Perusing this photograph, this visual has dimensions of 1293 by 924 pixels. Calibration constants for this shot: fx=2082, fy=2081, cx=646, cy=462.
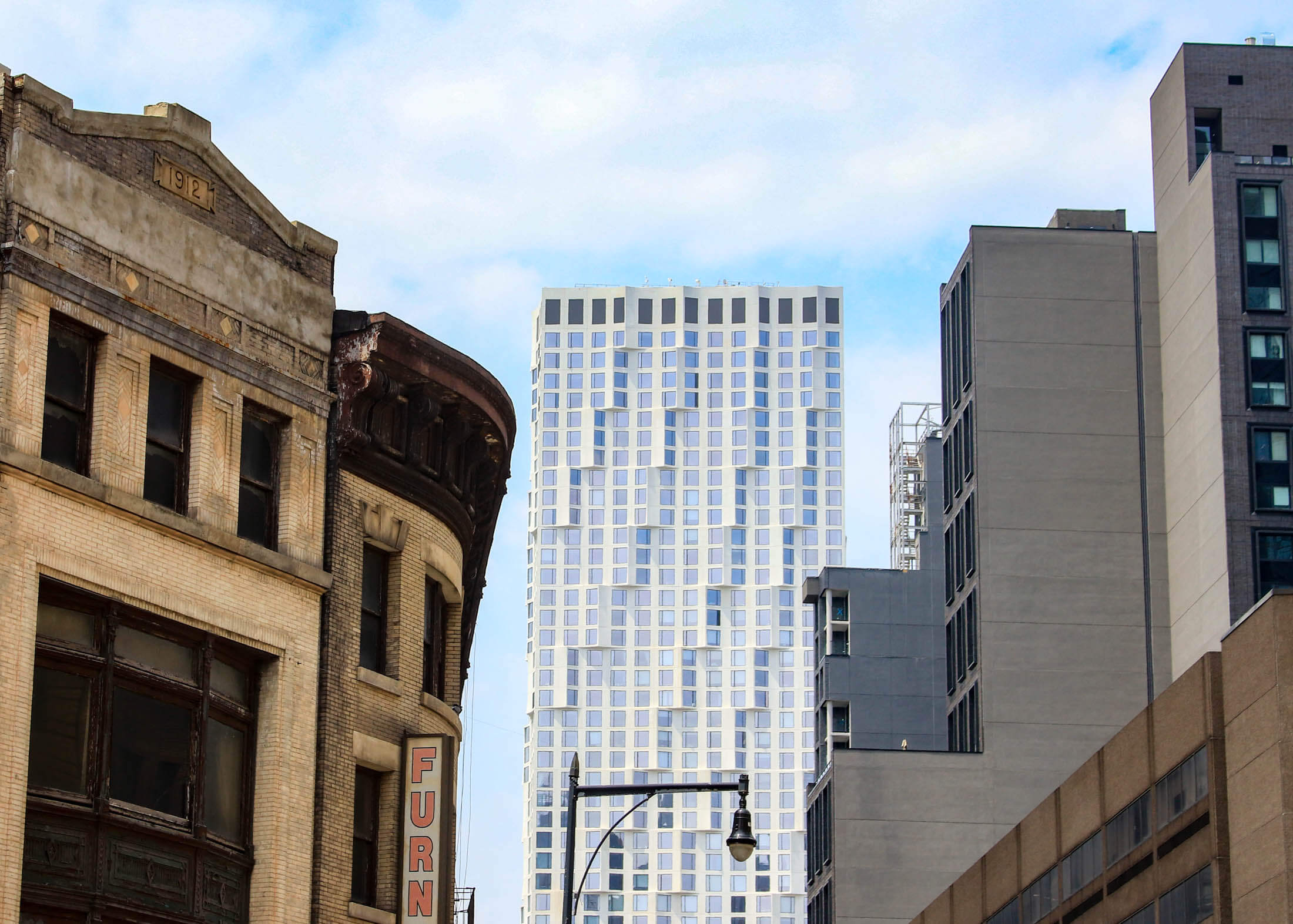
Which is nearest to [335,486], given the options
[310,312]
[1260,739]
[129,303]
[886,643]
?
[310,312]

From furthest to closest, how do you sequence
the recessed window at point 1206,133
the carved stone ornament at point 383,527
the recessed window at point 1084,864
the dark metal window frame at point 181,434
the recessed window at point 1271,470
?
1. the recessed window at point 1206,133
2. the recessed window at point 1271,470
3. the recessed window at point 1084,864
4. the carved stone ornament at point 383,527
5. the dark metal window frame at point 181,434

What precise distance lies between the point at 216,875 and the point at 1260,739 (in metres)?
23.3

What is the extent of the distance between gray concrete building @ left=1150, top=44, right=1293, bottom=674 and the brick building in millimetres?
53681

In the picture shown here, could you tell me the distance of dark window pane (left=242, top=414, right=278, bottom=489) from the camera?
1180 inches

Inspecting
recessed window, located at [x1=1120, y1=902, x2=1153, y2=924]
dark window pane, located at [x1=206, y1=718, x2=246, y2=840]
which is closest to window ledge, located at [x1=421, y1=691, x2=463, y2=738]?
dark window pane, located at [x1=206, y1=718, x2=246, y2=840]

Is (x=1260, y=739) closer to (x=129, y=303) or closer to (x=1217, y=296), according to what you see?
(x=129, y=303)

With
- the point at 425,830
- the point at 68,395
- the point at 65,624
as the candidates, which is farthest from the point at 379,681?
the point at 68,395

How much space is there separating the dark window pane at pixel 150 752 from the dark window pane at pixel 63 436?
3.08 meters

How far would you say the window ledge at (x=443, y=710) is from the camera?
33.3 m

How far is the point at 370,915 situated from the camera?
3048 cm

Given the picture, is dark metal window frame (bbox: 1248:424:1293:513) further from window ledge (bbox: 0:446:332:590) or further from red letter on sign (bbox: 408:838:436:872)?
window ledge (bbox: 0:446:332:590)

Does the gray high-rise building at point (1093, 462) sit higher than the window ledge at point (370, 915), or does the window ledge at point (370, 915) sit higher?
the gray high-rise building at point (1093, 462)

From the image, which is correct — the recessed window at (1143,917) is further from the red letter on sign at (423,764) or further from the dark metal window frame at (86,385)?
the dark metal window frame at (86,385)

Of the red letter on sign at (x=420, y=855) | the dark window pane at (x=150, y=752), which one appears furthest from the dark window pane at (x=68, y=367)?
the red letter on sign at (x=420, y=855)
